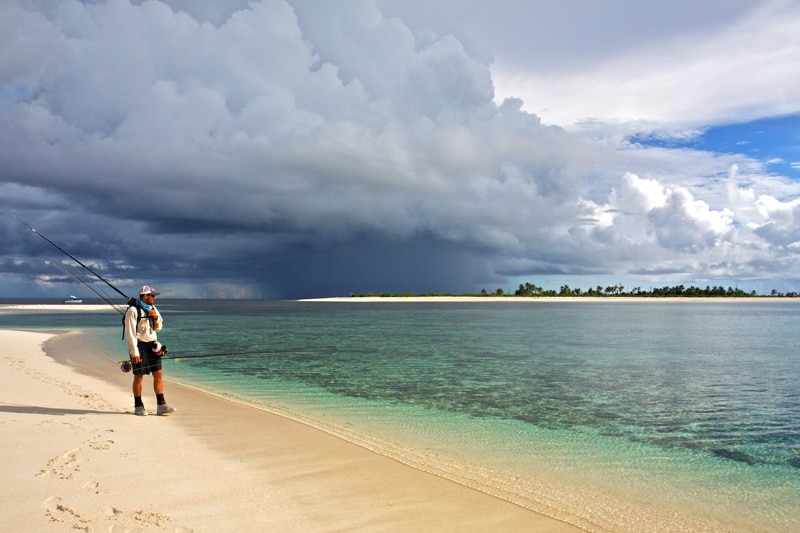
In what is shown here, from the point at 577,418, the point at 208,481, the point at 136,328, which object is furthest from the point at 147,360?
the point at 577,418

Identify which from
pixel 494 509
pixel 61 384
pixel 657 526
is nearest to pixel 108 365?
pixel 61 384

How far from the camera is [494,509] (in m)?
7.25

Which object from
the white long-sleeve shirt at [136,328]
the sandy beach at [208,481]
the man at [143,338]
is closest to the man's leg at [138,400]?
the man at [143,338]

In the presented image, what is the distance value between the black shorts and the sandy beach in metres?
1.11

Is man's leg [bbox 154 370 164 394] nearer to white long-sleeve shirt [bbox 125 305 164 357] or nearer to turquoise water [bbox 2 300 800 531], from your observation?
white long-sleeve shirt [bbox 125 305 164 357]

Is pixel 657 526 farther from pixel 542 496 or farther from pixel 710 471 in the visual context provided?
pixel 710 471

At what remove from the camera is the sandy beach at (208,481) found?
6328 mm

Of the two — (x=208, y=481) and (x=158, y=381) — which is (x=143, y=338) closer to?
(x=158, y=381)

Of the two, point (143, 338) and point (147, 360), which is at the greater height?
point (143, 338)

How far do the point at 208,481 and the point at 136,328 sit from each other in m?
5.40

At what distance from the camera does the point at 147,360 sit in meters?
11.8

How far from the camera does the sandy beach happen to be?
6.33m

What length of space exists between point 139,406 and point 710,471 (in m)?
12.2

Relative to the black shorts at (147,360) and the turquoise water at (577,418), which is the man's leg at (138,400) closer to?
the black shorts at (147,360)
